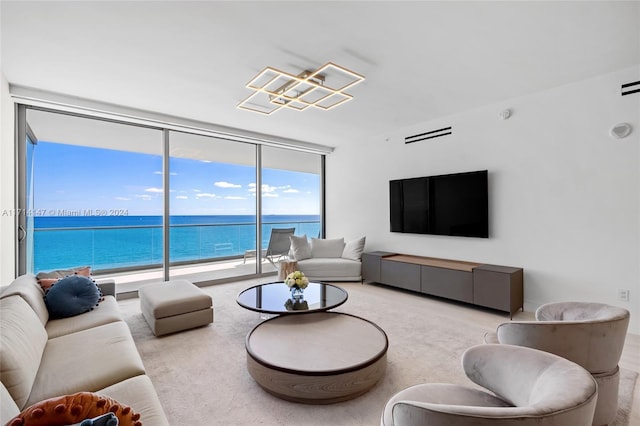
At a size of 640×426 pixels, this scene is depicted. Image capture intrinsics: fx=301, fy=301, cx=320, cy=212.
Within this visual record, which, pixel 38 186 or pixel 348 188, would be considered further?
pixel 348 188

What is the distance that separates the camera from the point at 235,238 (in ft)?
20.8

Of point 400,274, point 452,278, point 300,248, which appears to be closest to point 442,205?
point 452,278

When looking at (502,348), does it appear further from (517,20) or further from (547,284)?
(547,284)

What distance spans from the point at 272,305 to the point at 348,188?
382 centimetres

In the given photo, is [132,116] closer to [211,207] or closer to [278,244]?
[211,207]

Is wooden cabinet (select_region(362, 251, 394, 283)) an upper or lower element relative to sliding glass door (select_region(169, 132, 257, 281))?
lower

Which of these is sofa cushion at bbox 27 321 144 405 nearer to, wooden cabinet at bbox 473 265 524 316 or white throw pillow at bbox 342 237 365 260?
wooden cabinet at bbox 473 265 524 316

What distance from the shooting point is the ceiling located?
2193mm

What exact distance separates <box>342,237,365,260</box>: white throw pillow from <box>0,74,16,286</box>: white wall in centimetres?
464

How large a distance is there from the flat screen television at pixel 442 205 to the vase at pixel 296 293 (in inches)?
101

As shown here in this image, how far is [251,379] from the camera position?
7.56 ft

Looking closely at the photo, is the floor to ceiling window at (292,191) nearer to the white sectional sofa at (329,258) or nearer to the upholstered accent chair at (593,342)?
the white sectional sofa at (329,258)

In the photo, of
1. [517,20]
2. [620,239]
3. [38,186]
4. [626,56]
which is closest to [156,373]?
[38,186]

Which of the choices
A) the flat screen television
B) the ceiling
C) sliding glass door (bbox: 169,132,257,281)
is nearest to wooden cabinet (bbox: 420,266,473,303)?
the flat screen television
